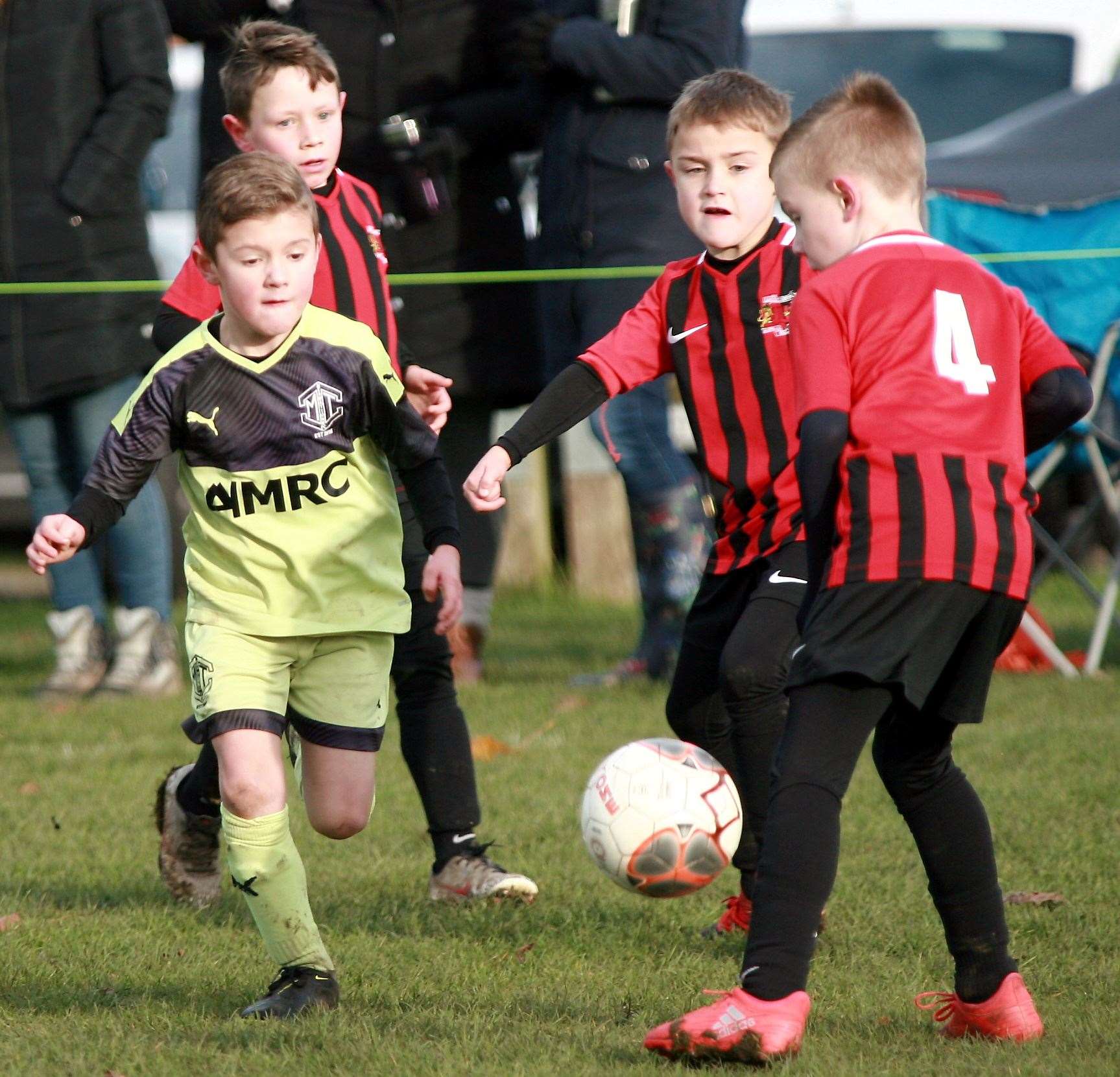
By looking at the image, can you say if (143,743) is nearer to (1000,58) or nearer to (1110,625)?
(1110,625)

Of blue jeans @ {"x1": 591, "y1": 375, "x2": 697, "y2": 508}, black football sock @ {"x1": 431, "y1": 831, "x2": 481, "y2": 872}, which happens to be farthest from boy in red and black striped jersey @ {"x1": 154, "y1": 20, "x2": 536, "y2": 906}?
blue jeans @ {"x1": 591, "y1": 375, "x2": 697, "y2": 508}

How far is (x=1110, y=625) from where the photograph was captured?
751 centimetres

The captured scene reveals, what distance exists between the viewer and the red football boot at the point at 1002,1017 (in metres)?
3.03

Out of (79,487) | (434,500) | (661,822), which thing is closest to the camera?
(661,822)

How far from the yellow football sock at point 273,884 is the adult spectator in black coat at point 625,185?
2.75 m

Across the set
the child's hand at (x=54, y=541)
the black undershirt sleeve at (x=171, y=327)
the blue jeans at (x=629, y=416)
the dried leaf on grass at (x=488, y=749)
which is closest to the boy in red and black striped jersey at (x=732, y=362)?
the black undershirt sleeve at (x=171, y=327)

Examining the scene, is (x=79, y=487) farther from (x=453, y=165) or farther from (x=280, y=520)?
(x=280, y=520)

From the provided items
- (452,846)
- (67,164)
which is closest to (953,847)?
(452,846)

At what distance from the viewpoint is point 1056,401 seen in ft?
9.86

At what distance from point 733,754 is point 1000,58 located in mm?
7037

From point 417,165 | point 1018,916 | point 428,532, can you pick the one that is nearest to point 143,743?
point 417,165

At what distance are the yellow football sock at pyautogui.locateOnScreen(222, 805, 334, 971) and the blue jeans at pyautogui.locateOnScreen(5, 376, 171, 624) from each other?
3.35 metres

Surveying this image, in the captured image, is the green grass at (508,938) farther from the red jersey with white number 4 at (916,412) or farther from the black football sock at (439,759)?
the red jersey with white number 4 at (916,412)

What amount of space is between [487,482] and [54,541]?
30.4 inches
